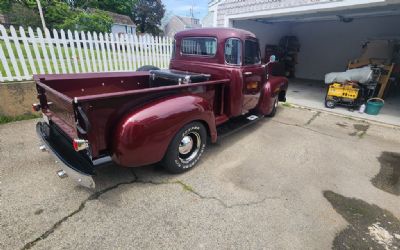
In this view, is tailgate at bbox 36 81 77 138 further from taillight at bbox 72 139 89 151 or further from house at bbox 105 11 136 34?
house at bbox 105 11 136 34

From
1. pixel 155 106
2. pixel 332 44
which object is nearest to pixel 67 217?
pixel 155 106

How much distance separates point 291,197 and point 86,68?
604 cm

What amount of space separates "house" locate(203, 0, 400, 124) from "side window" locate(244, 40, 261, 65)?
11.8 feet

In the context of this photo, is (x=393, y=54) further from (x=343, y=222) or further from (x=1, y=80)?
(x=1, y=80)

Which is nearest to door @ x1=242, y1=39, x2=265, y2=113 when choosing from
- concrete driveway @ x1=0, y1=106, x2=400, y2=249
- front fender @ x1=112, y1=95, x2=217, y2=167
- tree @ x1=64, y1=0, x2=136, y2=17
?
concrete driveway @ x1=0, y1=106, x2=400, y2=249

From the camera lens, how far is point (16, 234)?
7.02ft

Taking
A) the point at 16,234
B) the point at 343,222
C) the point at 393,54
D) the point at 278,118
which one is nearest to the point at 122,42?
the point at 278,118

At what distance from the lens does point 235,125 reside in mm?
4441

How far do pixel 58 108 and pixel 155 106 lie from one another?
1.16m

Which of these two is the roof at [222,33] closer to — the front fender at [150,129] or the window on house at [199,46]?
the window on house at [199,46]

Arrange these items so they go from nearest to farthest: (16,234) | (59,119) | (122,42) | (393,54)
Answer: (16,234)
(59,119)
(122,42)
(393,54)

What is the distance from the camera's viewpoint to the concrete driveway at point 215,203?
221 centimetres

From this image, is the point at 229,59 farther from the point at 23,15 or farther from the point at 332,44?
the point at 23,15

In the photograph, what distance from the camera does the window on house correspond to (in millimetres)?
Result: 3999
